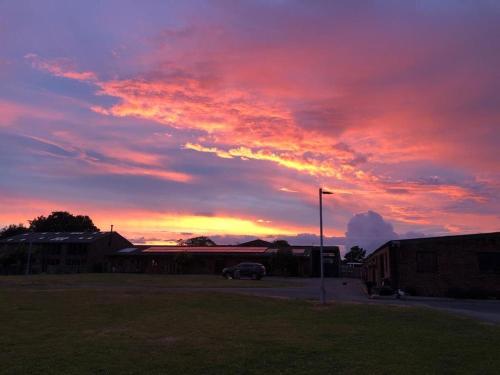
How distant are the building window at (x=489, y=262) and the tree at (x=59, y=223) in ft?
305

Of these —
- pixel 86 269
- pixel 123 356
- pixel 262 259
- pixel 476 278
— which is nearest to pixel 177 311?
pixel 123 356

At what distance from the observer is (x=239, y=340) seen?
1204cm

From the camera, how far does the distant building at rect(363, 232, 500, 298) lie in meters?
31.2

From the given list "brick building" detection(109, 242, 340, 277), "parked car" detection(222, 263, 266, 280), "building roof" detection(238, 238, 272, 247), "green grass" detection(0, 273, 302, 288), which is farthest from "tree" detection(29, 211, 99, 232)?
"parked car" detection(222, 263, 266, 280)

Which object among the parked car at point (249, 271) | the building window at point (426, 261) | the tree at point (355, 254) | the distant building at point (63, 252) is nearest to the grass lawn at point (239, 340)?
the building window at point (426, 261)

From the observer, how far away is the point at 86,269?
71562mm

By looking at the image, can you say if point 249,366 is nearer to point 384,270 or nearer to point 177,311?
point 177,311

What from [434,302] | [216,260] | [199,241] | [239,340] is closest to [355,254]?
[199,241]

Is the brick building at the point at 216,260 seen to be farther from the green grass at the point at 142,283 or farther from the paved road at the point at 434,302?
the paved road at the point at 434,302

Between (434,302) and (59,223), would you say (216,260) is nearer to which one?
(434,302)

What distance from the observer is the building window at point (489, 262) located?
31234 millimetres

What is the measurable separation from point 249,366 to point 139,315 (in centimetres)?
896

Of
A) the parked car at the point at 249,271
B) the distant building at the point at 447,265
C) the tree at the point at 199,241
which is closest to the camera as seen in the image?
the distant building at the point at 447,265

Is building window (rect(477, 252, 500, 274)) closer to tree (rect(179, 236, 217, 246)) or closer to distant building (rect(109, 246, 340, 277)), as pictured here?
distant building (rect(109, 246, 340, 277))
